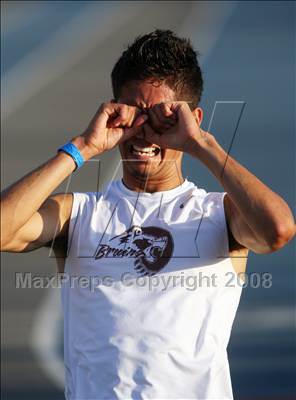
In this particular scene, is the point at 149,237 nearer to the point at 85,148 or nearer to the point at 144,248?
the point at 144,248

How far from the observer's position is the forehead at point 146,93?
202 cm

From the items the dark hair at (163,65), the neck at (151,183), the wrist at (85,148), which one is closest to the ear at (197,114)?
the dark hair at (163,65)

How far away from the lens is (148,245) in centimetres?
198

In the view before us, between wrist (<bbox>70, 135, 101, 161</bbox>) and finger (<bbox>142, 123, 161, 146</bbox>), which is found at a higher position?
finger (<bbox>142, 123, 161, 146</bbox>)

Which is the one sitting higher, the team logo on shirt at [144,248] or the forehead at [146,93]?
the forehead at [146,93]

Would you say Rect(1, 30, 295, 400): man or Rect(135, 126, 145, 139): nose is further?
Rect(135, 126, 145, 139): nose

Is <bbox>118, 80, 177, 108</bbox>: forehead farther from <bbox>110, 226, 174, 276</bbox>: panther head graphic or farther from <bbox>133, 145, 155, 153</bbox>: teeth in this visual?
<bbox>110, 226, 174, 276</bbox>: panther head graphic

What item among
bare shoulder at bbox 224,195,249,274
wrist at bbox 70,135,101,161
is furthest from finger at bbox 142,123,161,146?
bare shoulder at bbox 224,195,249,274

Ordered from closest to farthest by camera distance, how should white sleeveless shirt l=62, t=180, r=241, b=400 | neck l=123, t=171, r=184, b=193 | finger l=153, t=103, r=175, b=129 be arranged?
white sleeveless shirt l=62, t=180, r=241, b=400
finger l=153, t=103, r=175, b=129
neck l=123, t=171, r=184, b=193

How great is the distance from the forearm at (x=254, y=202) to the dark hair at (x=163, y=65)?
225mm

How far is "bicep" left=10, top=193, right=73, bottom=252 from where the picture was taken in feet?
6.51

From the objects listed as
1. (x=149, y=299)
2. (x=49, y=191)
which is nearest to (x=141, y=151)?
(x=49, y=191)

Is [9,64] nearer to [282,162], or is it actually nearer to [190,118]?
[282,162]

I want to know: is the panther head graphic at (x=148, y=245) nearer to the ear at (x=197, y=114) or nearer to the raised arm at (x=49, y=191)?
the raised arm at (x=49, y=191)
